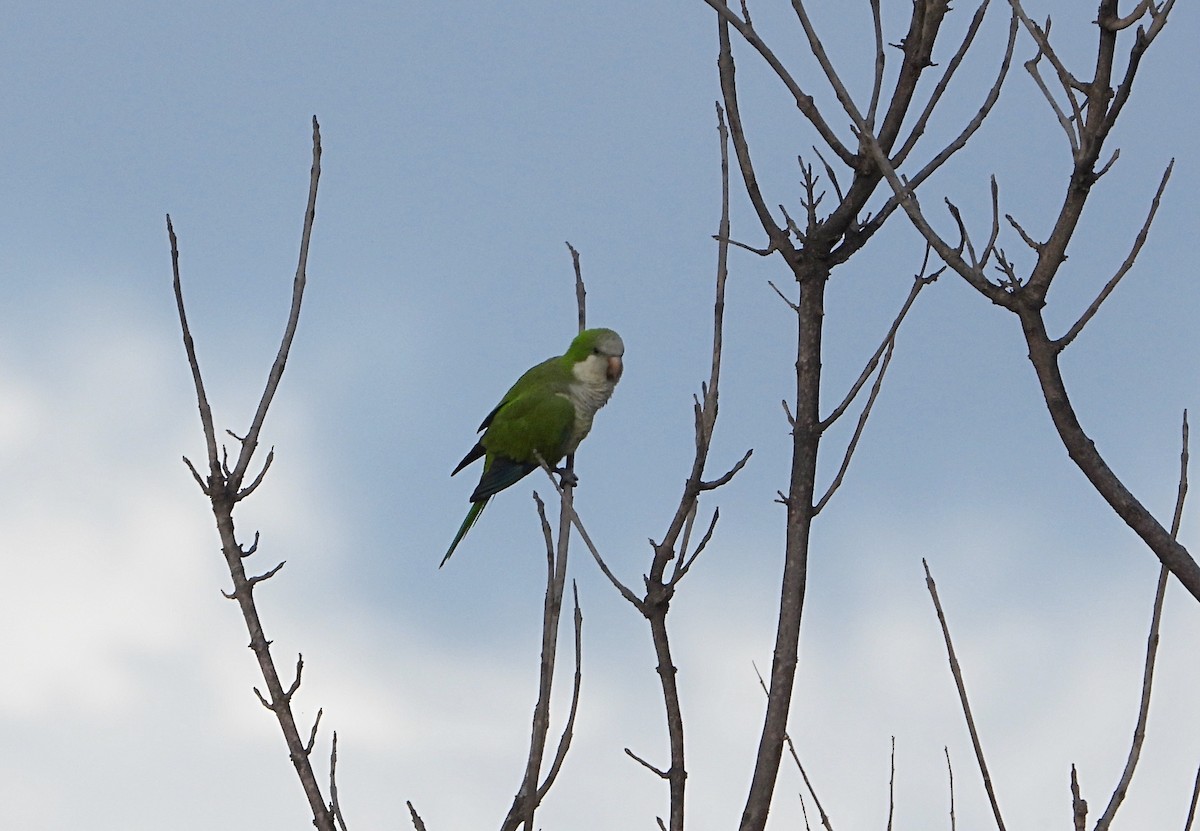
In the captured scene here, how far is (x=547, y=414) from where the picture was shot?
7.09 metres

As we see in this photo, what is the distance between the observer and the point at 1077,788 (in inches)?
102

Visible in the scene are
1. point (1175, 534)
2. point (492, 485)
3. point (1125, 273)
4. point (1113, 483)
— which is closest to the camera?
point (1113, 483)

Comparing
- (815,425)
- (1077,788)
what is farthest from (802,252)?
(1077,788)

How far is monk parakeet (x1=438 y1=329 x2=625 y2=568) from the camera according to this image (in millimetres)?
6965

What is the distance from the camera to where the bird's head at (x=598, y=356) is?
6703 mm

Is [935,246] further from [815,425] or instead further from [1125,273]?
[815,425]

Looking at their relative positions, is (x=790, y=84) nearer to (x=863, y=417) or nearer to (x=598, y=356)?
(x=863, y=417)

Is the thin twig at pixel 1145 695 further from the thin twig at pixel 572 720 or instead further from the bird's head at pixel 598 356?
the bird's head at pixel 598 356

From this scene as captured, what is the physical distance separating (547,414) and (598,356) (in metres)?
0.52

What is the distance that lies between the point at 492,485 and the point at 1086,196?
17.0 ft

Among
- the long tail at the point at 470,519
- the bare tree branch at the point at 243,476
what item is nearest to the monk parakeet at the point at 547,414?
the long tail at the point at 470,519

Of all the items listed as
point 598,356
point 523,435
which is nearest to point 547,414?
point 523,435

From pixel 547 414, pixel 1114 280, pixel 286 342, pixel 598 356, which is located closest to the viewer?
pixel 1114 280

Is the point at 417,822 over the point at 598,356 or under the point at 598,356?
under
